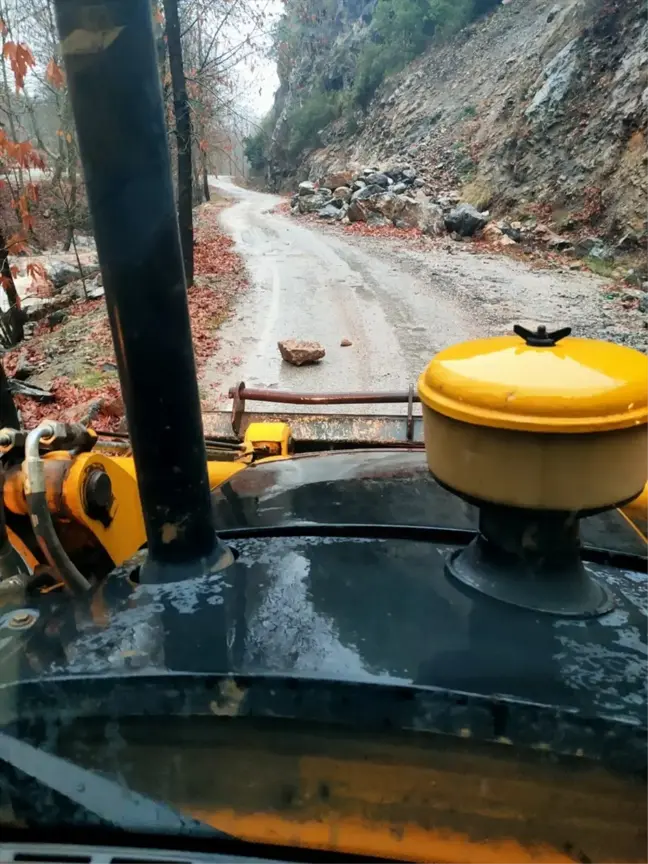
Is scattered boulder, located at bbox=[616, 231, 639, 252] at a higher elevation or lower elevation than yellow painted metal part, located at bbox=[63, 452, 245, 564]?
lower

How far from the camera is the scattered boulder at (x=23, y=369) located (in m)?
9.32

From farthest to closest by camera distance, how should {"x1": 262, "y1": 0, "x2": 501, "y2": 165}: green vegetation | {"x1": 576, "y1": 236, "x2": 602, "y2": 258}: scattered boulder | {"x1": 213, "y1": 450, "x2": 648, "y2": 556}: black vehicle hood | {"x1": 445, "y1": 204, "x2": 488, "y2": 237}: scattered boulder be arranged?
{"x1": 262, "y1": 0, "x2": 501, "y2": 165}: green vegetation, {"x1": 445, "y1": 204, "x2": 488, "y2": 237}: scattered boulder, {"x1": 576, "y1": 236, "x2": 602, "y2": 258}: scattered boulder, {"x1": 213, "y1": 450, "x2": 648, "y2": 556}: black vehicle hood

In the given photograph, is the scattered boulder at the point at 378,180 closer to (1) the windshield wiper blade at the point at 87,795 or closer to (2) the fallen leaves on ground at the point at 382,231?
(2) the fallen leaves on ground at the point at 382,231

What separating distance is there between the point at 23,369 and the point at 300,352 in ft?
12.9

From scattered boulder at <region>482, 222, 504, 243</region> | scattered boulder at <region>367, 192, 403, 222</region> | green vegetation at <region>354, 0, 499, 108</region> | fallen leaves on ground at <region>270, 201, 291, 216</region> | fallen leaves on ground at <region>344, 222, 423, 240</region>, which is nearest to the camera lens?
scattered boulder at <region>482, 222, 504, 243</region>

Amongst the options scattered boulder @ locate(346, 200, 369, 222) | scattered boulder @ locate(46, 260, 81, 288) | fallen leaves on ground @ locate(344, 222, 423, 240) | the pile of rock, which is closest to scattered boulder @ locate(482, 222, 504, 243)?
the pile of rock

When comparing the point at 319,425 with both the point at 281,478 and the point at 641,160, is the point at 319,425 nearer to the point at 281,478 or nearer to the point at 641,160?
the point at 281,478

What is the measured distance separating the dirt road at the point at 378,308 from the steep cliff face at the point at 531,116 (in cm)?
303

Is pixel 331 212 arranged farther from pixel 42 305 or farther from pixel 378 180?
pixel 42 305

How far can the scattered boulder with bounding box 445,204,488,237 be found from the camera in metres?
19.9

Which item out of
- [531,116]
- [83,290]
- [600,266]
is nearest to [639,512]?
[83,290]

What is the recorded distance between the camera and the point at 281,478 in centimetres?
208

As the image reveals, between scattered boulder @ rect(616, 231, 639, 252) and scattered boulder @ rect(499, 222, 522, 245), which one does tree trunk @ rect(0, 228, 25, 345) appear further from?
scattered boulder @ rect(499, 222, 522, 245)

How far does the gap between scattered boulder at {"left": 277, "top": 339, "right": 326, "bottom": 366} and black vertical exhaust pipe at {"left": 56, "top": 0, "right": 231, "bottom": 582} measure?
8.12m
